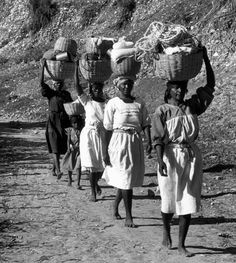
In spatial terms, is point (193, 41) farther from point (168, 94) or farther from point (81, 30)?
point (81, 30)

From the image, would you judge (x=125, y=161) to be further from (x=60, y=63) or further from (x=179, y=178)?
(x=60, y=63)

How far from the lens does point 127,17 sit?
27.3 metres

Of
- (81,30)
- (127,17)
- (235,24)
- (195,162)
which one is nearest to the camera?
(195,162)

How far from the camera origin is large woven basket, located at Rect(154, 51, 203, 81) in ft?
20.6

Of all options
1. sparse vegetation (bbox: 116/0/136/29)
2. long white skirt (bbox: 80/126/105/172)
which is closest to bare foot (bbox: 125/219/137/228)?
long white skirt (bbox: 80/126/105/172)

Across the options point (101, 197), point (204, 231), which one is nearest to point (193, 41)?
point (204, 231)

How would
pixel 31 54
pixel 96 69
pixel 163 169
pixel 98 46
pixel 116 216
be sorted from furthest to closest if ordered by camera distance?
pixel 31 54 → pixel 98 46 → pixel 96 69 → pixel 116 216 → pixel 163 169

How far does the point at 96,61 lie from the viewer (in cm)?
882

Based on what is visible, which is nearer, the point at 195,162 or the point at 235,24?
the point at 195,162

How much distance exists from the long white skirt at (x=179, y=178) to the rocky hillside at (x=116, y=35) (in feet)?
4.95

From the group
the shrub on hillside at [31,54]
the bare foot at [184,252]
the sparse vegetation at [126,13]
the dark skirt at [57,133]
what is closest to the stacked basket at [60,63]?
the dark skirt at [57,133]

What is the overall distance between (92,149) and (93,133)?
9.1 inches

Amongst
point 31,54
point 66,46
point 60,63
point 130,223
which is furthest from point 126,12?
point 130,223

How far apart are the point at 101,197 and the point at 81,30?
22.3 m
